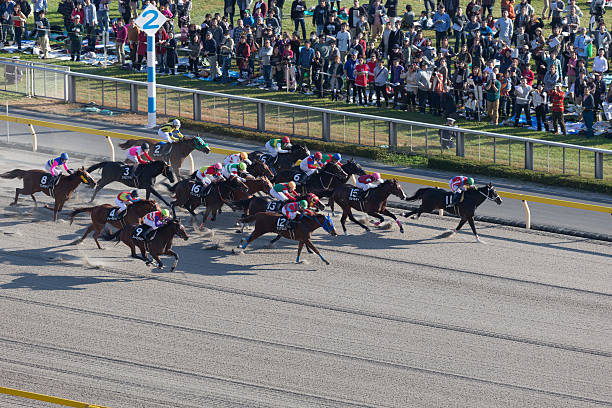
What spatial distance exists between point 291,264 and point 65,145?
858 centimetres

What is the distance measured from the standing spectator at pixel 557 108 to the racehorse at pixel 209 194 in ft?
29.7

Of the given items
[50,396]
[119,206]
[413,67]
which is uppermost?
[413,67]

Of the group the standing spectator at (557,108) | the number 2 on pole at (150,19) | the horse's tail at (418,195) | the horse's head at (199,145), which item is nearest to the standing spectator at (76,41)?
the number 2 on pole at (150,19)

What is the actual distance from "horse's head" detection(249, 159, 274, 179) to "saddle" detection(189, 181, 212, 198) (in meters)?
1.60

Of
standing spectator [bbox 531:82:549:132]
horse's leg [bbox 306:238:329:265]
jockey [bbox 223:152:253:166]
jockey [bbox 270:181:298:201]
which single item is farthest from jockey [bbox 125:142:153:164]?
standing spectator [bbox 531:82:549:132]

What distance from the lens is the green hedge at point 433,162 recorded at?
22.5 m

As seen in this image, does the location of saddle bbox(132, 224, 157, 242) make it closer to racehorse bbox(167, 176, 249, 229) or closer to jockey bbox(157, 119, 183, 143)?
racehorse bbox(167, 176, 249, 229)

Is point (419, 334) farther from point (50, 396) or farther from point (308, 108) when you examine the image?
point (308, 108)

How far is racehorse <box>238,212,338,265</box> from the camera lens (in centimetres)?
1792

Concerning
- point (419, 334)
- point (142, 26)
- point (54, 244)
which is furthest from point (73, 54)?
point (419, 334)

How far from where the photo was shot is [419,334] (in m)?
15.6

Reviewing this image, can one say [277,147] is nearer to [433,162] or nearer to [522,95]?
[433,162]

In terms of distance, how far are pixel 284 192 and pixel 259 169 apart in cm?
213

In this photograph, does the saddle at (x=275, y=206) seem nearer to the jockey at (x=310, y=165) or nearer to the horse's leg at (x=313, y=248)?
the horse's leg at (x=313, y=248)
